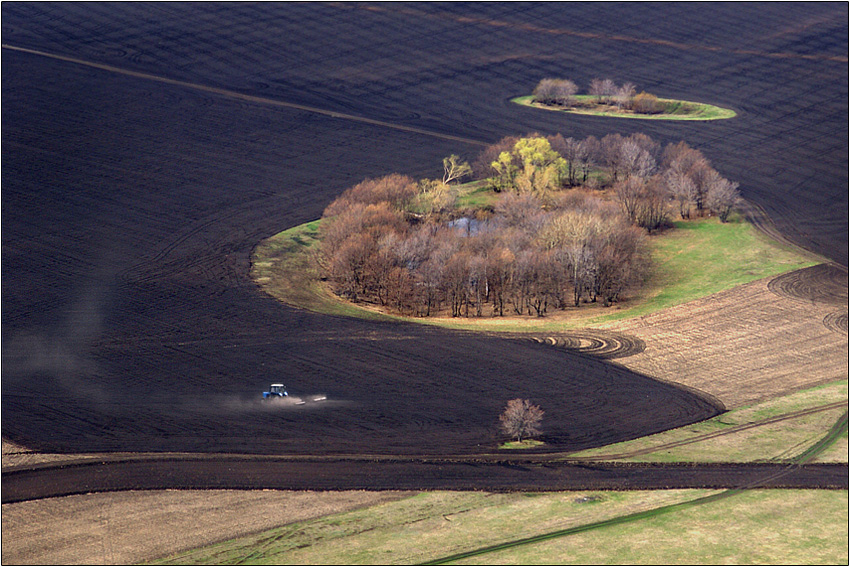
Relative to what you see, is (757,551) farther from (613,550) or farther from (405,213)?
(405,213)

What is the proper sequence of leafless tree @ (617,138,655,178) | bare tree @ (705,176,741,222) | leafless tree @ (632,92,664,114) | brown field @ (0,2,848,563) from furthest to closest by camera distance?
leafless tree @ (632,92,664,114), leafless tree @ (617,138,655,178), bare tree @ (705,176,741,222), brown field @ (0,2,848,563)

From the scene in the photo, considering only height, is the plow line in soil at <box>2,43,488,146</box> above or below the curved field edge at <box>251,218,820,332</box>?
above

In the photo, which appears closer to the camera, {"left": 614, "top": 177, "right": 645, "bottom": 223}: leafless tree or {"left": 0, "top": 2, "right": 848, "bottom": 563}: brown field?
{"left": 0, "top": 2, "right": 848, "bottom": 563}: brown field

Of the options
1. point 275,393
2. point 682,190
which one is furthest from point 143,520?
point 682,190

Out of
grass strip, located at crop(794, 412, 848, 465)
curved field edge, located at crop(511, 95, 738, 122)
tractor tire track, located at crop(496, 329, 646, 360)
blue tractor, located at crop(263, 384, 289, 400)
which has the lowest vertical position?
grass strip, located at crop(794, 412, 848, 465)

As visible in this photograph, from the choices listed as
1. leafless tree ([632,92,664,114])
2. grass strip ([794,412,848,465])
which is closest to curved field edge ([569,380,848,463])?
grass strip ([794,412,848,465])

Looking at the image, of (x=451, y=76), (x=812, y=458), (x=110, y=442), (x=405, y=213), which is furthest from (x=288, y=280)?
(x=451, y=76)

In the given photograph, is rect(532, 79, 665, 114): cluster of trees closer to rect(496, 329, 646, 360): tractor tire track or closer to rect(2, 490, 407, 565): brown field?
rect(496, 329, 646, 360): tractor tire track

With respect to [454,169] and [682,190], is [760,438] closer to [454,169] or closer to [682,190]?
[682,190]
